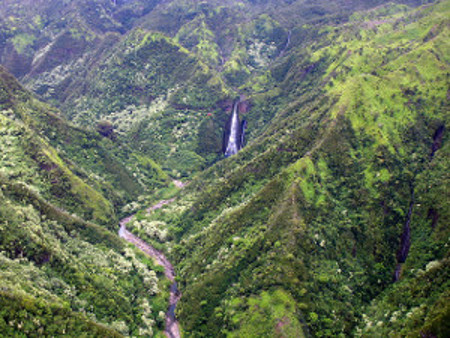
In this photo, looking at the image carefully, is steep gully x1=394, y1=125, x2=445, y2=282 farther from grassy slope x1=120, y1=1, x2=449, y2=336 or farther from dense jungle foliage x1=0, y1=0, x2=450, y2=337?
grassy slope x1=120, y1=1, x2=449, y2=336

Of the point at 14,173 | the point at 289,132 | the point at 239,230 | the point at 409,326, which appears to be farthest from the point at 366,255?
the point at 14,173

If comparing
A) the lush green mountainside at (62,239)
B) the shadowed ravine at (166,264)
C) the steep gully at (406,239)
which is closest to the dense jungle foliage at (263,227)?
the lush green mountainside at (62,239)

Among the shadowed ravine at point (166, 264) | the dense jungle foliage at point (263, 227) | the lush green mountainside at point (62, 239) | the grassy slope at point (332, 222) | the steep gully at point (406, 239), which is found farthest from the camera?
the shadowed ravine at point (166, 264)

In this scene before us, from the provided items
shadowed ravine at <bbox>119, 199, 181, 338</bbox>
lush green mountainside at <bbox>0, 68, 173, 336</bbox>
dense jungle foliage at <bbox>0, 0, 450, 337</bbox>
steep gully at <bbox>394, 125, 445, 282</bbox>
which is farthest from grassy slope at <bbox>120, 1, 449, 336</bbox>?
lush green mountainside at <bbox>0, 68, 173, 336</bbox>

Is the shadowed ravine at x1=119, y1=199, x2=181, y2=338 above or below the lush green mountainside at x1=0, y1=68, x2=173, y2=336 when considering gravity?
below

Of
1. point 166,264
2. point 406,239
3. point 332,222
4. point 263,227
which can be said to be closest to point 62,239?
point 166,264

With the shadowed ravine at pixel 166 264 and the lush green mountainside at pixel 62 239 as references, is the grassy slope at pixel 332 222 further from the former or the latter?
the lush green mountainside at pixel 62 239

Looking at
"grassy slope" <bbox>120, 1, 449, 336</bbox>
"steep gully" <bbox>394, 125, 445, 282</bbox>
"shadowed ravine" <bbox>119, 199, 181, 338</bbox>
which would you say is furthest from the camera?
"shadowed ravine" <bbox>119, 199, 181, 338</bbox>
